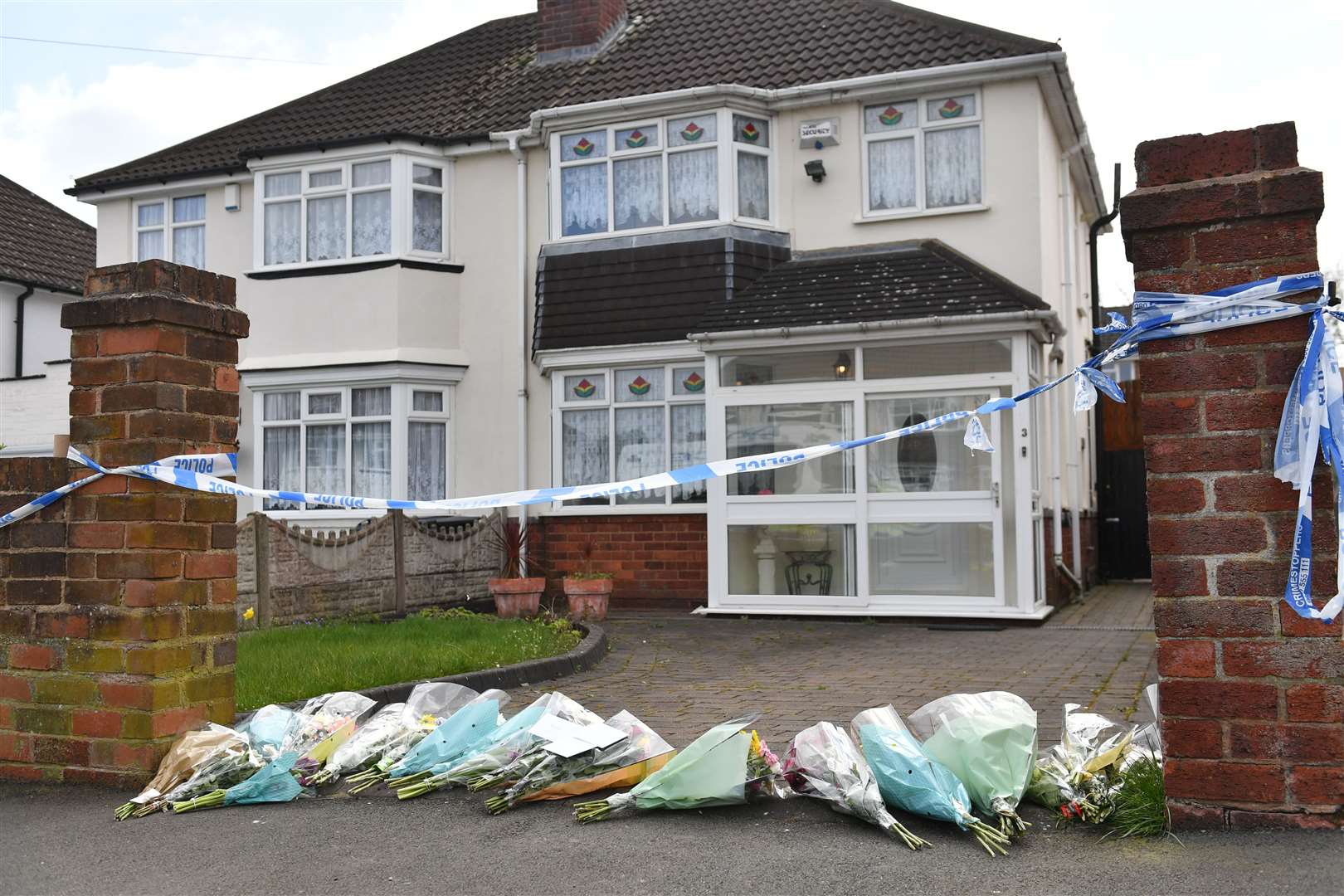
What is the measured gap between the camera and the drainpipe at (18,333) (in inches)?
855

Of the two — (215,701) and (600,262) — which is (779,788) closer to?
(215,701)

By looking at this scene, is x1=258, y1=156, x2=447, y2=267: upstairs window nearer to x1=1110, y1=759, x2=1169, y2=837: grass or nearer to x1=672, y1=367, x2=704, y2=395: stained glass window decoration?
x1=672, y1=367, x2=704, y2=395: stained glass window decoration

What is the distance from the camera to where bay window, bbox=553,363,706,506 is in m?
14.4

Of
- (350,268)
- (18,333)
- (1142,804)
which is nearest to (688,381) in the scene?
(350,268)

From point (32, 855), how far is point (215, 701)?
3.81 feet

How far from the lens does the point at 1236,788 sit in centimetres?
389

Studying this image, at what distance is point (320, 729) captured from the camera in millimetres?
5324

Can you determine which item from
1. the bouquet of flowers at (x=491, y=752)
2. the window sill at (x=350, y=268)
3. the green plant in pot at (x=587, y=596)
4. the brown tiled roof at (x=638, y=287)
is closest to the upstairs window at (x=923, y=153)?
the brown tiled roof at (x=638, y=287)

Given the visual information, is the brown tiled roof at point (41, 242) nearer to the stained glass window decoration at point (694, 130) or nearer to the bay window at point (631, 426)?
the bay window at point (631, 426)

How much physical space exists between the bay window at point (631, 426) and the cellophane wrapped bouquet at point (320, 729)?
8.74m

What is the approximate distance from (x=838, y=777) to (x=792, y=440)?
8.81 meters

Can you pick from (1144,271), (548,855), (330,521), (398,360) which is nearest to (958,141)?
(398,360)

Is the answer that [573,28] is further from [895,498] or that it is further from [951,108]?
[895,498]

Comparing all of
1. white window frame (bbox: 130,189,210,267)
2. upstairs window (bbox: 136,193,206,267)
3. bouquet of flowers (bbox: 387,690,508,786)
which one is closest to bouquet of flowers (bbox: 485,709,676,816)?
bouquet of flowers (bbox: 387,690,508,786)
